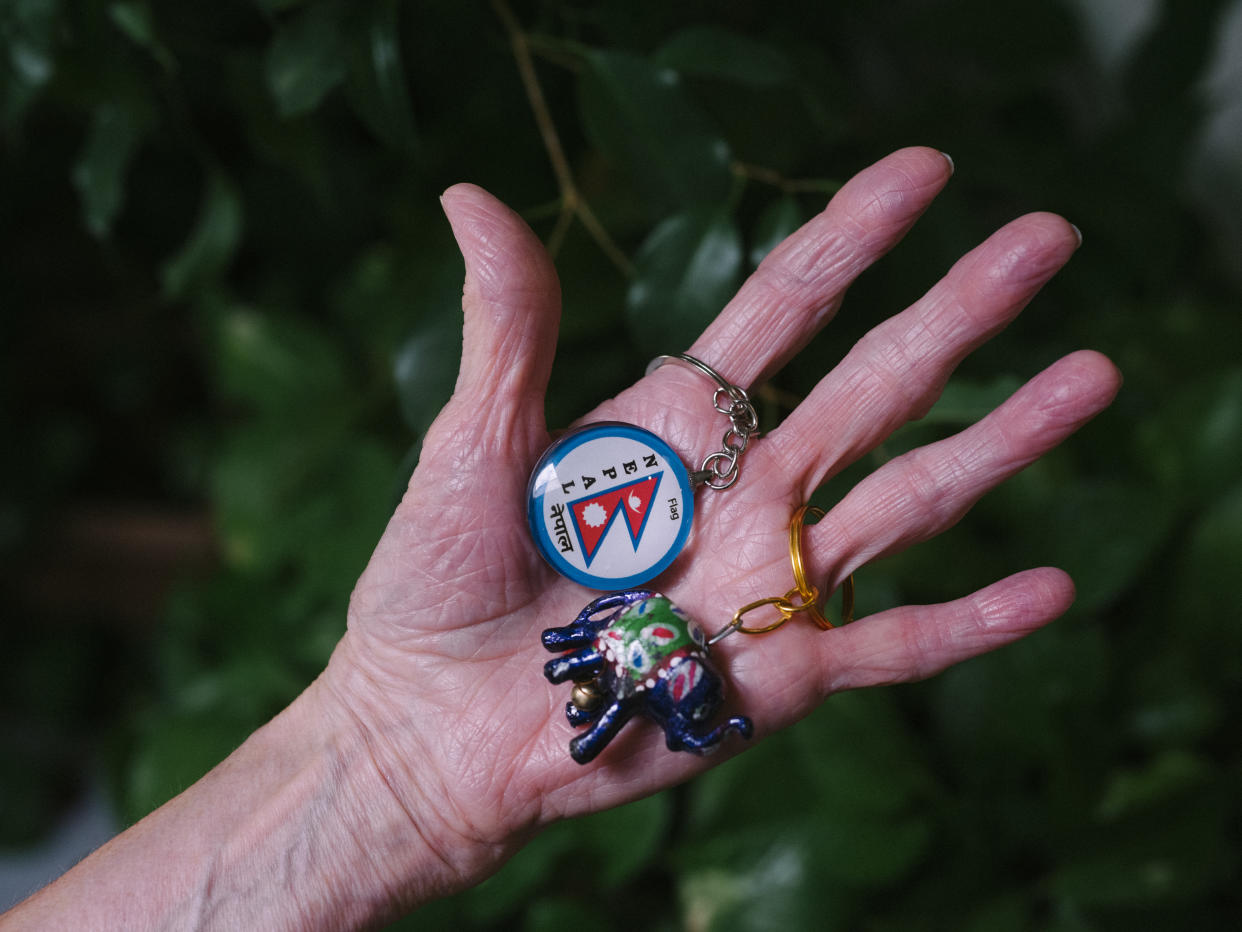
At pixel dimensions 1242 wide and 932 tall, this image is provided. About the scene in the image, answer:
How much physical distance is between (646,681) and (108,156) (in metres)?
0.90

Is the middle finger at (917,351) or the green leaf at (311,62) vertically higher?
the green leaf at (311,62)

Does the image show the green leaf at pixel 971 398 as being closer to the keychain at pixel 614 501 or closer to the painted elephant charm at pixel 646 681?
the keychain at pixel 614 501

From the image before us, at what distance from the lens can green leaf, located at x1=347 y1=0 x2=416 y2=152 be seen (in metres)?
0.94

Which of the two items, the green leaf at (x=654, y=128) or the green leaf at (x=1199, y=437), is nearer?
the green leaf at (x=654, y=128)

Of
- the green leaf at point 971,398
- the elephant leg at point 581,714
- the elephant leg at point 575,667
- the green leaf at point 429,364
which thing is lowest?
the elephant leg at point 581,714

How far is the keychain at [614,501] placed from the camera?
2.95 feet

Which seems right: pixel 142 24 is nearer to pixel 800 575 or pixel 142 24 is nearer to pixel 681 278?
pixel 681 278

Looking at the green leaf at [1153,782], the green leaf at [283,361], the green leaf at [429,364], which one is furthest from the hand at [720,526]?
the green leaf at [283,361]

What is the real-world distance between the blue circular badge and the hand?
0.09ft

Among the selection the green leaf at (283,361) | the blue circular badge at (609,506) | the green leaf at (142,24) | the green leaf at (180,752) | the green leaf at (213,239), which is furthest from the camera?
the green leaf at (283,361)

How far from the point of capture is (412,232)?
4.24 ft

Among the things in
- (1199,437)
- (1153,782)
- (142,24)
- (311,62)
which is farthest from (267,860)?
(1199,437)

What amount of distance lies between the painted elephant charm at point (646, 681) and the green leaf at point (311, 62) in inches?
24.4

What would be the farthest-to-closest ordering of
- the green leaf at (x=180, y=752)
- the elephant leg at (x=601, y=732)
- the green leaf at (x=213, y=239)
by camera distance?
the green leaf at (x=180, y=752) < the green leaf at (x=213, y=239) < the elephant leg at (x=601, y=732)
